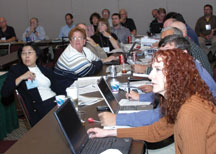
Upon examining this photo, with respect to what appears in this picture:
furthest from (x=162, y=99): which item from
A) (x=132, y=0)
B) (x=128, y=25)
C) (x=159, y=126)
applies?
(x=132, y=0)

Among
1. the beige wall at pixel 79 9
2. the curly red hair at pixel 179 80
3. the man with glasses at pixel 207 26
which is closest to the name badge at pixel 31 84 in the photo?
the curly red hair at pixel 179 80

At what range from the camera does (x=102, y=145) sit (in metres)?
1.87

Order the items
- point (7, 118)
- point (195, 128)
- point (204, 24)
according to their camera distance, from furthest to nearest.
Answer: point (204, 24) → point (7, 118) → point (195, 128)

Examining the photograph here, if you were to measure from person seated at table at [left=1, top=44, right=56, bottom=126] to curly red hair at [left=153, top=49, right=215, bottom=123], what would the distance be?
1.86m

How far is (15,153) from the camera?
183cm

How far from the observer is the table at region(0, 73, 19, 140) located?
3948mm

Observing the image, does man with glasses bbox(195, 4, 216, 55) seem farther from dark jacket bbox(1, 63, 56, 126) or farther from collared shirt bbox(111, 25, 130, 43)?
dark jacket bbox(1, 63, 56, 126)

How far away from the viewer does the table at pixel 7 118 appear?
3948 millimetres

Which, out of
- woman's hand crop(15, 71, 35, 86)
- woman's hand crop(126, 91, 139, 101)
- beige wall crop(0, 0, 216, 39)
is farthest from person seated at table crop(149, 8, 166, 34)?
woman's hand crop(126, 91, 139, 101)

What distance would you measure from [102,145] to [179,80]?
62cm

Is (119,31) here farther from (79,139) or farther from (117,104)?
(79,139)

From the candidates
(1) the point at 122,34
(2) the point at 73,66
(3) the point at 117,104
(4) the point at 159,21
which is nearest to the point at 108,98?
(3) the point at 117,104

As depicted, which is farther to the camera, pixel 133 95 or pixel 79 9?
pixel 79 9

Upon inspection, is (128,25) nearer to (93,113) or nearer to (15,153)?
(93,113)
